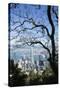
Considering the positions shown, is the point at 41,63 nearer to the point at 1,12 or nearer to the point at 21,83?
the point at 21,83

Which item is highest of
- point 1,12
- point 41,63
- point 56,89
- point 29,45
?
point 1,12

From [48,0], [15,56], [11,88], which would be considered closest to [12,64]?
[15,56]

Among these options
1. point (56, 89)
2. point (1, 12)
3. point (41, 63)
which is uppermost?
point (1, 12)

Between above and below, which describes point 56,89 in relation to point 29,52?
below

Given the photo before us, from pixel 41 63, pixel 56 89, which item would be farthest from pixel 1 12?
pixel 56 89

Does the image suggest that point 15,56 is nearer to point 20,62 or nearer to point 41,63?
point 20,62

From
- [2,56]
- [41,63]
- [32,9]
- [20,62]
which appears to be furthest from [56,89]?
[32,9]

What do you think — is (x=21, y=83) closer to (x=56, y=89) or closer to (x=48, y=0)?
(x=56, y=89)

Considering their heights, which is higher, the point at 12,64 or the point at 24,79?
the point at 12,64
